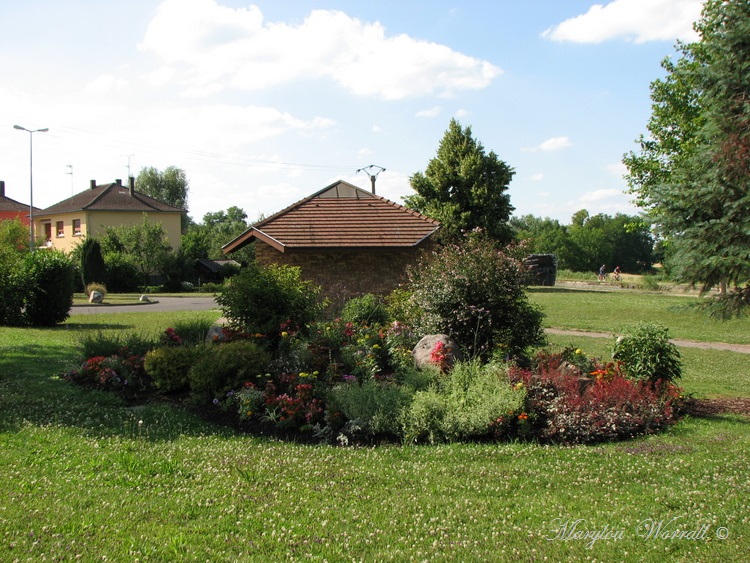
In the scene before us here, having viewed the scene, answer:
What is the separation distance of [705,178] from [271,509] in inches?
352

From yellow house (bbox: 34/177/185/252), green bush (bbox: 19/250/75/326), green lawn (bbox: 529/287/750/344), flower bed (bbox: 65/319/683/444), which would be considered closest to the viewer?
flower bed (bbox: 65/319/683/444)

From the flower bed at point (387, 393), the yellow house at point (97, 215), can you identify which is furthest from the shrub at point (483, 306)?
the yellow house at point (97, 215)

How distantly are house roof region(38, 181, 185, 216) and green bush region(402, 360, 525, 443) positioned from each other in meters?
51.6

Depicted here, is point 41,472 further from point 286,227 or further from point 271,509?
point 286,227

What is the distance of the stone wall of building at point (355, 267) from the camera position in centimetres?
1903

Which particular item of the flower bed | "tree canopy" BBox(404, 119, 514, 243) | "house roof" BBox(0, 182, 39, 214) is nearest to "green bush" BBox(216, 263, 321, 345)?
the flower bed

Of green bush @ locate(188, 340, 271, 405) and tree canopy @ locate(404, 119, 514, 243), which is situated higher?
tree canopy @ locate(404, 119, 514, 243)

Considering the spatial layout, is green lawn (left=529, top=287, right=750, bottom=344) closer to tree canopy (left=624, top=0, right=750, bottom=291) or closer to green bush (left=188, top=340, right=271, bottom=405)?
tree canopy (left=624, top=0, right=750, bottom=291)

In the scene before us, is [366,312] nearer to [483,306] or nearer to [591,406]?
[483,306]

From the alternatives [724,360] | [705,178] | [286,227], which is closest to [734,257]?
[705,178]

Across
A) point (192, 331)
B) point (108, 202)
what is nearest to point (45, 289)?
point (192, 331)

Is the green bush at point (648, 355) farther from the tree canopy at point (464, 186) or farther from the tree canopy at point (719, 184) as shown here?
the tree canopy at point (464, 186)

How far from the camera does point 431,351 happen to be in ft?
32.1

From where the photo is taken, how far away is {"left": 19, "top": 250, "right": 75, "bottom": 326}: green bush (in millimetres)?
19578
